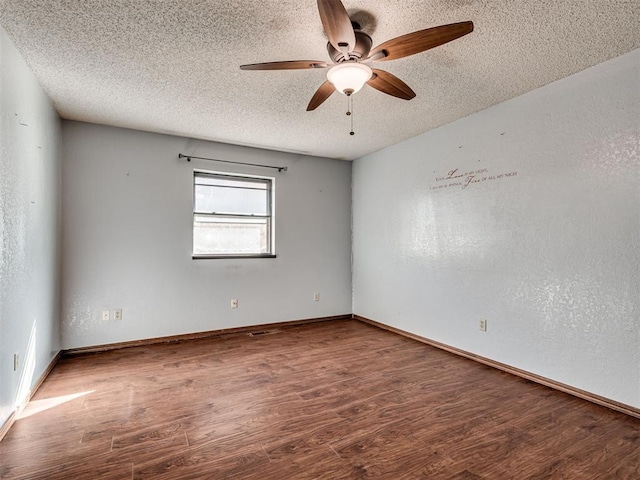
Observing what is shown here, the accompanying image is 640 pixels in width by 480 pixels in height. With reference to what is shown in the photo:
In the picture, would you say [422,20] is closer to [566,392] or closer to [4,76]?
[4,76]

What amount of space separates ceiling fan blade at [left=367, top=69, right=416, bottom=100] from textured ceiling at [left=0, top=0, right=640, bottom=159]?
0.79 feet

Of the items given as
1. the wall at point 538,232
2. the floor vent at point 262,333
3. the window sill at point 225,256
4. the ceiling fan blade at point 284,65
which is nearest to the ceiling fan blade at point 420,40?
the ceiling fan blade at point 284,65

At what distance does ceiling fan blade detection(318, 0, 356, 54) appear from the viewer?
58.7 inches

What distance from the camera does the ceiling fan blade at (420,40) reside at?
1.62 metres

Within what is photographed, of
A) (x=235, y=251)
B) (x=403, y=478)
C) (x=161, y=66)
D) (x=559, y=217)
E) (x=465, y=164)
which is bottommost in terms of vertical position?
(x=403, y=478)

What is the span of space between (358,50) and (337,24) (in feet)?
1.31

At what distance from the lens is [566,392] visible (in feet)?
8.57

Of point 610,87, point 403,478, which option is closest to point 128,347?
point 403,478

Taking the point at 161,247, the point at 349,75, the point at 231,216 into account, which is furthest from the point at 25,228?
the point at 349,75

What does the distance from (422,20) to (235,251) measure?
338 cm

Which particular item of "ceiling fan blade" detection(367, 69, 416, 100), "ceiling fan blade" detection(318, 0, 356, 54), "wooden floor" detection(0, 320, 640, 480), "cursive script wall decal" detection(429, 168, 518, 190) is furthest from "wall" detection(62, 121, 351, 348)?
"ceiling fan blade" detection(318, 0, 356, 54)

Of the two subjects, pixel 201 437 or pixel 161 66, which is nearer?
pixel 201 437

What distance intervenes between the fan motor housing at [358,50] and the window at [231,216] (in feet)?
9.17

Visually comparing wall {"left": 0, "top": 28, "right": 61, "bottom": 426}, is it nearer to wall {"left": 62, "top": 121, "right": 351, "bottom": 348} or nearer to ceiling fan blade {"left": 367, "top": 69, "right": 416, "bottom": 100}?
wall {"left": 62, "top": 121, "right": 351, "bottom": 348}
